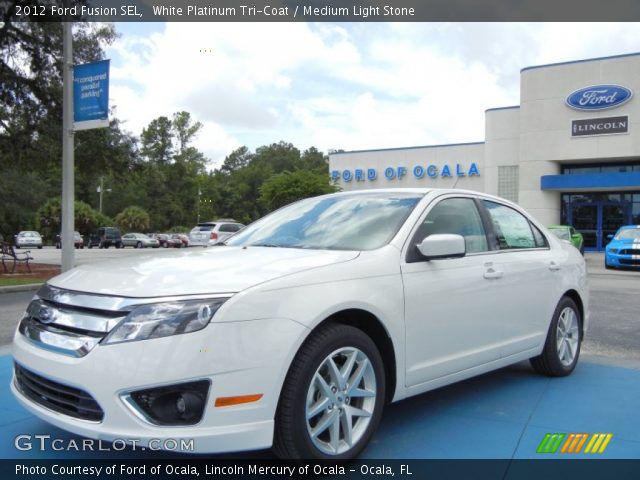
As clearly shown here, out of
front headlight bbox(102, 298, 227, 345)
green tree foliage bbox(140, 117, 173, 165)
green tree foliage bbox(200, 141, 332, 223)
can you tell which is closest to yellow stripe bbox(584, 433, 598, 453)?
front headlight bbox(102, 298, 227, 345)

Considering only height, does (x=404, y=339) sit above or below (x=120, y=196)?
below

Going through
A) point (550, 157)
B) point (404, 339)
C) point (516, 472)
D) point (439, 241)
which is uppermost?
point (550, 157)

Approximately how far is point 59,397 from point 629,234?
20292 mm

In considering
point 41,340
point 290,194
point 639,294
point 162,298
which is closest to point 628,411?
point 162,298

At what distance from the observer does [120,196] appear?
84.4 meters

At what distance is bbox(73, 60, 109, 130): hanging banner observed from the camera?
12758mm

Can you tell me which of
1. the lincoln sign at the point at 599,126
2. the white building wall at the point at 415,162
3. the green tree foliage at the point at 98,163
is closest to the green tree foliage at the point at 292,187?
the green tree foliage at the point at 98,163

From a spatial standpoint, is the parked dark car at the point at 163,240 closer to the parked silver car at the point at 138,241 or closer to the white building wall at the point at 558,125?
the parked silver car at the point at 138,241

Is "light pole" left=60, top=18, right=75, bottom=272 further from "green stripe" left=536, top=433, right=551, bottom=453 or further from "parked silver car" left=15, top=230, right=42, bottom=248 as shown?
"parked silver car" left=15, top=230, right=42, bottom=248

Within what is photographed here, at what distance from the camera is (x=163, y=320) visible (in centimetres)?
279

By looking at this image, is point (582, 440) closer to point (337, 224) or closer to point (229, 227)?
point (337, 224)

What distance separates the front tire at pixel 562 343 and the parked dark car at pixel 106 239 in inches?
1850

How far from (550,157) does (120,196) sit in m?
66.5

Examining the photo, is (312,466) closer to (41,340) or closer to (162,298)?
(162,298)
